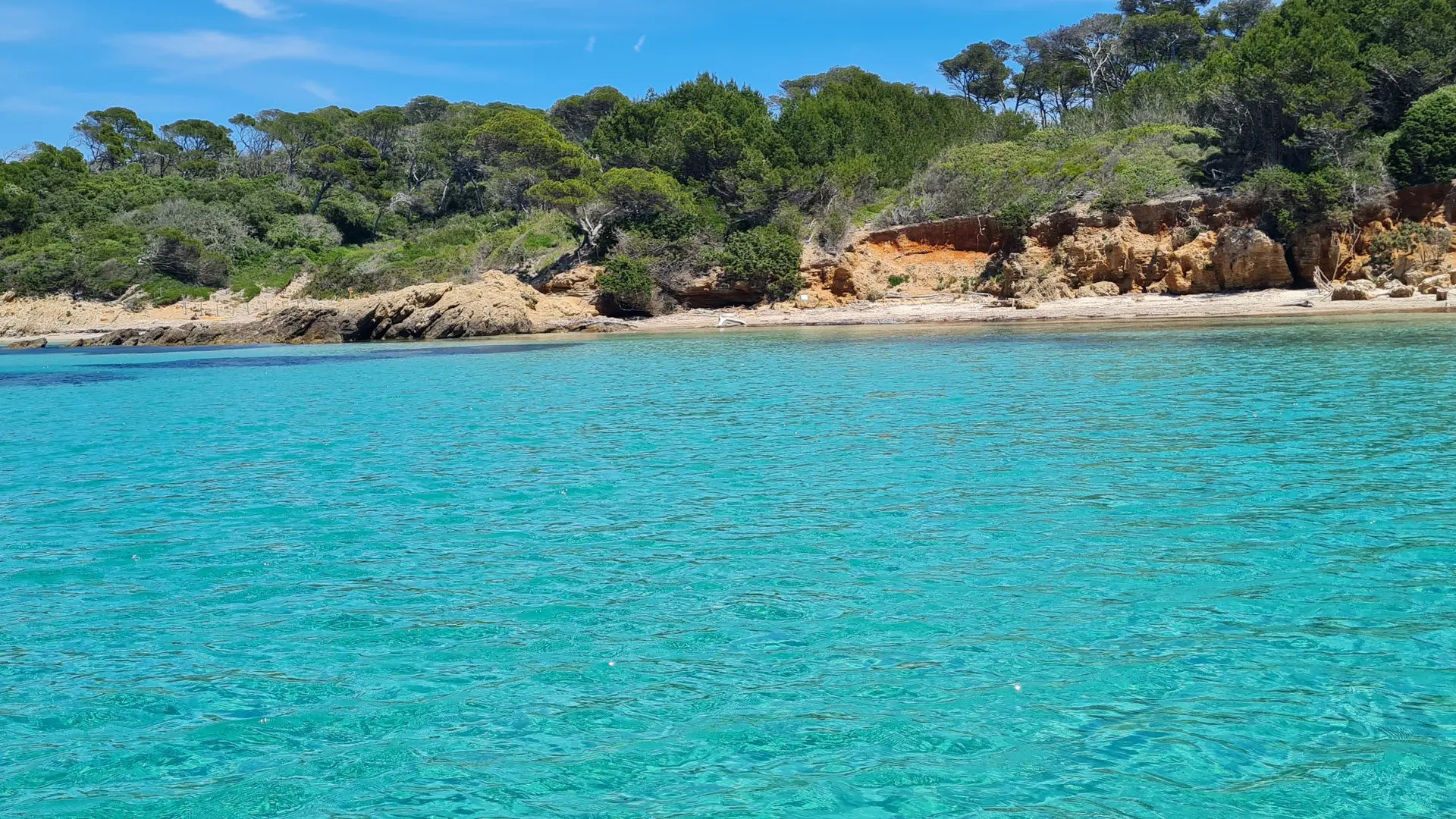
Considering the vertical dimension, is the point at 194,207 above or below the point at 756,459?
above

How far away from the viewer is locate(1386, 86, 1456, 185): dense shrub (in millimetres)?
29016

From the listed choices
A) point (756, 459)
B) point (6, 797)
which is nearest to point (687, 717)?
point (6, 797)

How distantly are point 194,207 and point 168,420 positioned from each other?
44156 millimetres

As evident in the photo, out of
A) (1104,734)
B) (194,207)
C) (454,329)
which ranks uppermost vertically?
(194,207)

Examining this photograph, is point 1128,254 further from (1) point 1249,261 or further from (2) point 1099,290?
(1) point 1249,261

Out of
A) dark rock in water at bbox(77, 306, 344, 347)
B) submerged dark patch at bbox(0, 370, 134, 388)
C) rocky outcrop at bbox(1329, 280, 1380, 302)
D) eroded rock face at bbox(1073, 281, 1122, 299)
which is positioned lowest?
submerged dark patch at bbox(0, 370, 134, 388)

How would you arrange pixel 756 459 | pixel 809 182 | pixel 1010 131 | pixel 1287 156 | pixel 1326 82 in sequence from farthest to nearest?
pixel 1010 131
pixel 809 182
pixel 1287 156
pixel 1326 82
pixel 756 459

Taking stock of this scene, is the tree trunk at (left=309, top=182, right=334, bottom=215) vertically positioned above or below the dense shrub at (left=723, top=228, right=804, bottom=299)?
above

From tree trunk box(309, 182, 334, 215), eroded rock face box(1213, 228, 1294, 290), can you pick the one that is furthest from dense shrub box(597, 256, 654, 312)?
tree trunk box(309, 182, 334, 215)

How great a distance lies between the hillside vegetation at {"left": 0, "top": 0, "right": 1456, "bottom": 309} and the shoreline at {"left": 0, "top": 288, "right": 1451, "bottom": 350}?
7.18 ft

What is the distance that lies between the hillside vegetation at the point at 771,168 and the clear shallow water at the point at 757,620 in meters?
23.2

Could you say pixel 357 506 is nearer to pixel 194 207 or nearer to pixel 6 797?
pixel 6 797

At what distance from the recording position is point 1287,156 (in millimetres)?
32875

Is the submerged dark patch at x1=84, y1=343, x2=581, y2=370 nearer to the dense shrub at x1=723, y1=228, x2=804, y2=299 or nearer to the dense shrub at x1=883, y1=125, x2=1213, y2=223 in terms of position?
the dense shrub at x1=723, y1=228, x2=804, y2=299
